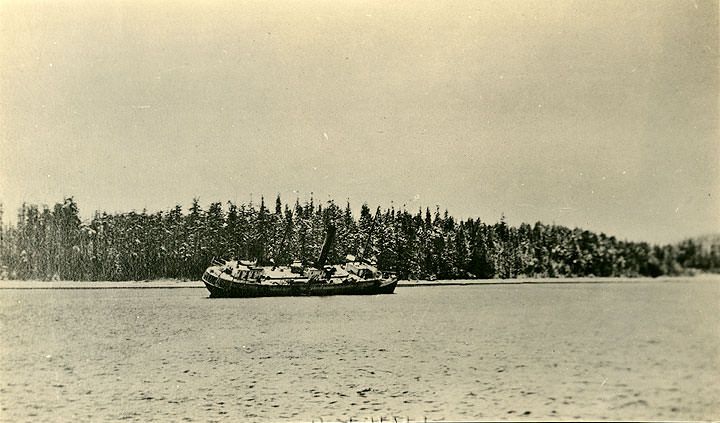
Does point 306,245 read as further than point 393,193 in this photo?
Yes

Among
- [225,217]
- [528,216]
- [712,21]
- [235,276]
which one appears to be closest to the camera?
[712,21]

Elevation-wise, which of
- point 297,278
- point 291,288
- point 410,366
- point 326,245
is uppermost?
point 326,245

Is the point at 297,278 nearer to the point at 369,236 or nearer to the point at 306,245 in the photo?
Answer: the point at 306,245

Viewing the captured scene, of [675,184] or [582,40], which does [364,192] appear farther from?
[675,184]

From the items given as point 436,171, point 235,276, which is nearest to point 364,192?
point 436,171

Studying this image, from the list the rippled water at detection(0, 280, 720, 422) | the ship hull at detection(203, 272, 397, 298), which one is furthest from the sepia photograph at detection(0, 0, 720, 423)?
the ship hull at detection(203, 272, 397, 298)

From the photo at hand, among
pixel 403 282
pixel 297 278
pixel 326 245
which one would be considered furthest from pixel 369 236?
pixel 297 278

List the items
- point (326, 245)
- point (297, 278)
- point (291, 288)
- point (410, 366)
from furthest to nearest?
point (291, 288) < point (297, 278) < point (326, 245) < point (410, 366)
